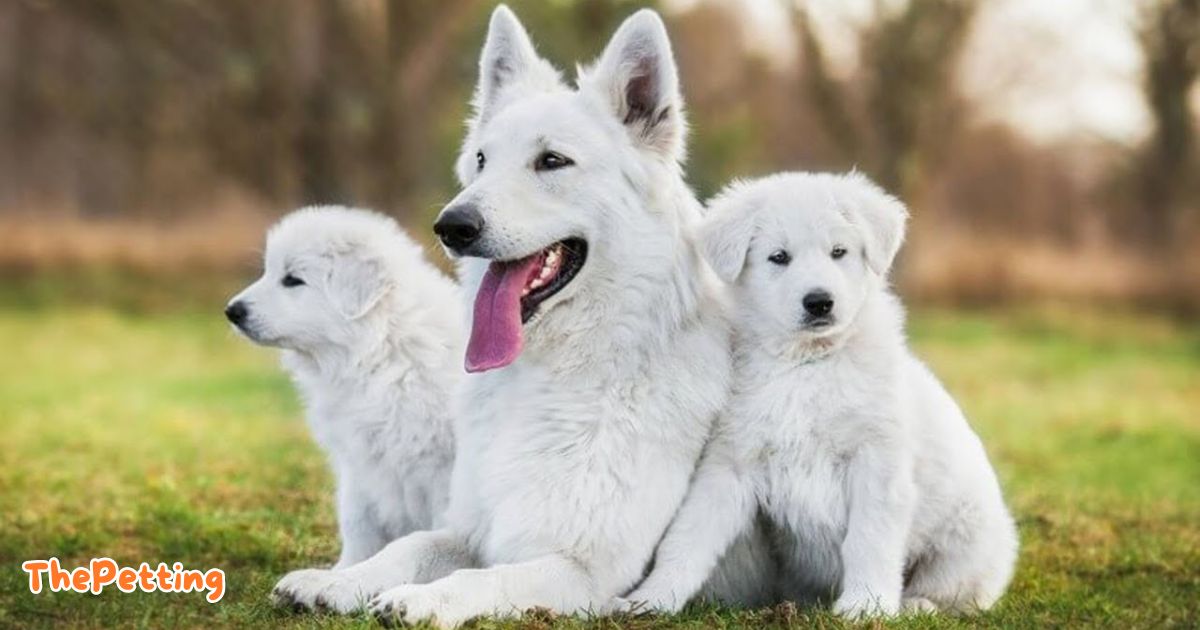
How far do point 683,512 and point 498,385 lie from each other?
77cm

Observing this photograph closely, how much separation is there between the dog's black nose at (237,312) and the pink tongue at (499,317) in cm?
150

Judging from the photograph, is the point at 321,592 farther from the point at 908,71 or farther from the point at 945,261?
the point at 945,261

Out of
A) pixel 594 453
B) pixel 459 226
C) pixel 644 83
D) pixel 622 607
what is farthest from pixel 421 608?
pixel 644 83

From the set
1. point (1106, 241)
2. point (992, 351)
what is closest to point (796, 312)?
point (992, 351)

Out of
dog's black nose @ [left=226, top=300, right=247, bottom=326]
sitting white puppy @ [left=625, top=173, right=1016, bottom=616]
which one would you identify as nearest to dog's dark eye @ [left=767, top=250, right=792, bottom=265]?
sitting white puppy @ [left=625, top=173, right=1016, bottom=616]

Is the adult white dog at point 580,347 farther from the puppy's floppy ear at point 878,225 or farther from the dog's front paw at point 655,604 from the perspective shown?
the puppy's floppy ear at point 878,225

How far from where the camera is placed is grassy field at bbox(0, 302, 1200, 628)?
17.6 feet

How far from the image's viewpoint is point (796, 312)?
15.2 ft

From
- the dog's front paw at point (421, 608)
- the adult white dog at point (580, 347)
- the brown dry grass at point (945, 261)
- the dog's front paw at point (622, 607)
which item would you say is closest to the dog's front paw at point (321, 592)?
the adult white dog at point (580, 347)

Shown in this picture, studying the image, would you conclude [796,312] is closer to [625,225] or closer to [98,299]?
[625,225]

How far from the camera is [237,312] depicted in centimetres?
586

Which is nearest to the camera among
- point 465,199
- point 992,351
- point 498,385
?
point 465,199

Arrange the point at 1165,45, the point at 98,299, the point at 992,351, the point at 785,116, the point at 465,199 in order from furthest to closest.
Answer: the point at 785,116
the point at 1165,45
the point at 98,299
the point at 992,351
the point at 465,199

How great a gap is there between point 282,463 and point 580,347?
478 centimetres
